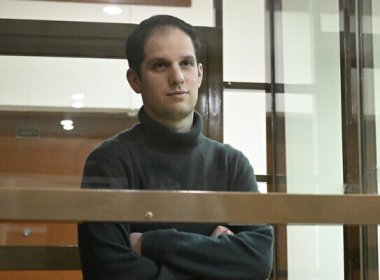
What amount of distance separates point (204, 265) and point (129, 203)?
12 centimetres

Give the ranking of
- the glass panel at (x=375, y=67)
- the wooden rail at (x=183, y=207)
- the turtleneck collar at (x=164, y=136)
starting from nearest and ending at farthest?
1. the wooden rail at (x=183, y=207)
2. the turtleneck collar at (x=164, y=136)
3. the glass panel at (x=375, y=67)

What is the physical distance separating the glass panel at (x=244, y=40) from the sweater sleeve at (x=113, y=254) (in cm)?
23

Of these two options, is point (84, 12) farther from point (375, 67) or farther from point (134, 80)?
point (375, 67)

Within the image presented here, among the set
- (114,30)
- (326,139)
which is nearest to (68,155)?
(114,30)

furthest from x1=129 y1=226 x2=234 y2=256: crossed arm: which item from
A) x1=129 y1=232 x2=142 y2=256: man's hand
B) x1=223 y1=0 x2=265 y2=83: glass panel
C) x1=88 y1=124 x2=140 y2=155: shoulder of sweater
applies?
x1=223 y1=0 x2=265 y2=83: glass panel

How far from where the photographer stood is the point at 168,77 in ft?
2.69

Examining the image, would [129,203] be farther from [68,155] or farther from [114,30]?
[114,30]

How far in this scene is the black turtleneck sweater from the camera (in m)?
0.76

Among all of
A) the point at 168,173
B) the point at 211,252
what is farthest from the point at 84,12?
the point at 211,252

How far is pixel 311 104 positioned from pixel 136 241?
34 cm

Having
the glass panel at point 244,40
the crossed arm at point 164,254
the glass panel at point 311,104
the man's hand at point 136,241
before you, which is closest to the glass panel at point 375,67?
the glass panel at point 311,104

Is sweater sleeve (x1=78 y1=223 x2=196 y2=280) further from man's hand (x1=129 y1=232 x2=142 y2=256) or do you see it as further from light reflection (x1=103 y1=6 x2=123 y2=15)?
light reflection (x1=103 y1=6 x2=123 y2=15)

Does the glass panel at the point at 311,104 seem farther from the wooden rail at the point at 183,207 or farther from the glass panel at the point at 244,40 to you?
the wooden rail at the point at 183,207

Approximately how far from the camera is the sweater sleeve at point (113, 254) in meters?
0.76
